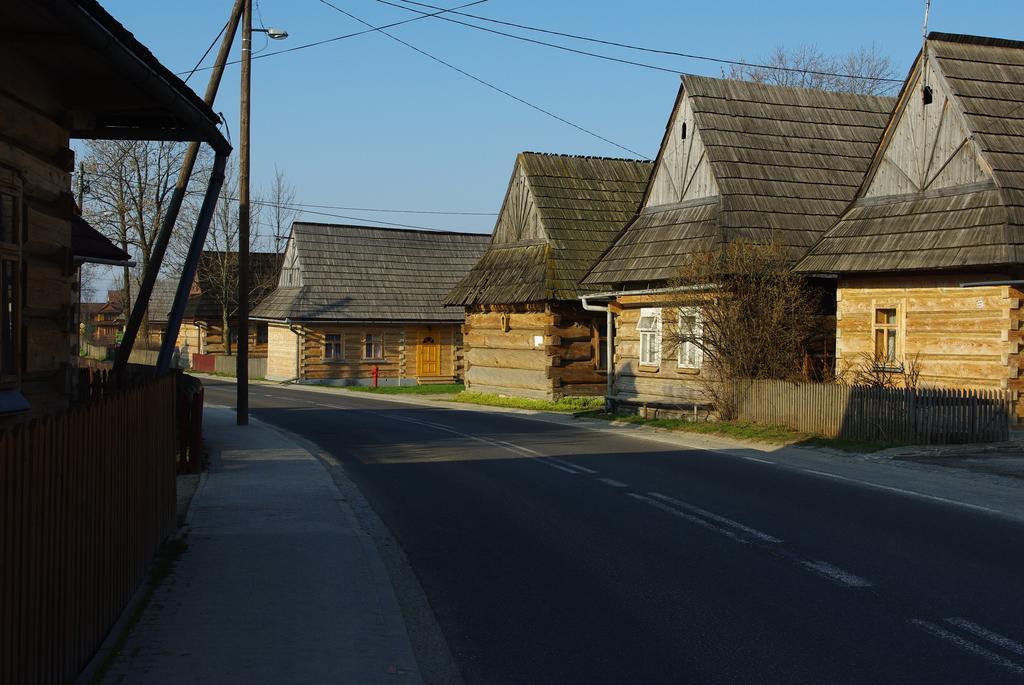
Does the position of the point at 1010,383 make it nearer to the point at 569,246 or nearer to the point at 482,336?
the point at 569,246

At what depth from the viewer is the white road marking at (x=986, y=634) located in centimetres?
712

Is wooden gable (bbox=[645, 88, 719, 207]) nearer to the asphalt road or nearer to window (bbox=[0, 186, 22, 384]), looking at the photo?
the asphalt road

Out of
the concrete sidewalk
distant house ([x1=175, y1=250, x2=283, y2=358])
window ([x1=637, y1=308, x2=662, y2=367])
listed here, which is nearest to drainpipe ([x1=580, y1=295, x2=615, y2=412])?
window ([x1=637, y1=308, x2=662, y2=367])

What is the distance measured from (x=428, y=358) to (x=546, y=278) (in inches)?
860

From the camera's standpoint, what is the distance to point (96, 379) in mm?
13422

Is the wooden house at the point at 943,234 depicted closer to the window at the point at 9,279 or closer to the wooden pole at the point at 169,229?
the wooden pole at the point at 169,229

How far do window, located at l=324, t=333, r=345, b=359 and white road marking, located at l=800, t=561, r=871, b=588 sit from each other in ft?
153

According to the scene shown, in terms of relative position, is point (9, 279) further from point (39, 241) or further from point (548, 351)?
point (548, 351)

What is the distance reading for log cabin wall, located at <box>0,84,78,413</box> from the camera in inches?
345

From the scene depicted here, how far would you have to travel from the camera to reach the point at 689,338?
1015 inches

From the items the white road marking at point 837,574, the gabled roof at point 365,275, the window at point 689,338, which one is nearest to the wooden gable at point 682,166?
the window at point 689,338

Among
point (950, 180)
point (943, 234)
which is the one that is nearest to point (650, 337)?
point (950, 180)

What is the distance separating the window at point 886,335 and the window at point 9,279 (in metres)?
19.3

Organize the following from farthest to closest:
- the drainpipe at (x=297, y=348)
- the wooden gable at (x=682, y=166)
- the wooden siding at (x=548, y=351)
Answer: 1. the drainpipe at (x=297, y=348)
2. the wooden siding at (x=548, y=351)
3. the wooden gable at (x=682, y=166)
